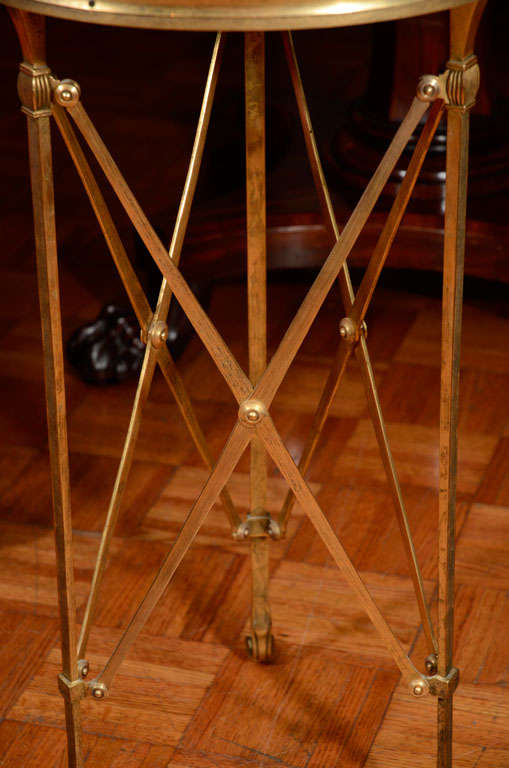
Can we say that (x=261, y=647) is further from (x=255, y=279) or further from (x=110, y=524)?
(x=255, y=279)

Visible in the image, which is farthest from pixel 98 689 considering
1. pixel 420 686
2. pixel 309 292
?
pixel 309 292

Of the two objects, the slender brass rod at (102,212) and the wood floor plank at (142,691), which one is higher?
the slender brass rod at (102,212)

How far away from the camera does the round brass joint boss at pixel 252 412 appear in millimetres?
795

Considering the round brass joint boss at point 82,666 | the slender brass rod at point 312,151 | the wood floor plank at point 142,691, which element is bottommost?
the round brass joint boss at point 82,666

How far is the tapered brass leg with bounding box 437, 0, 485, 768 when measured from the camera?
2.38 feet

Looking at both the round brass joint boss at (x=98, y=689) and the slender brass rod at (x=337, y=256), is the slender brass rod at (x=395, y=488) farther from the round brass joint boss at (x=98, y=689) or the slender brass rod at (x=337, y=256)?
the round brass joint boss at (x=98, y=689)

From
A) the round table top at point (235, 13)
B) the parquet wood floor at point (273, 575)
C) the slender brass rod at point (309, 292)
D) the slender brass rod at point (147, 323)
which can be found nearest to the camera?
the round table top at point (235, 13)

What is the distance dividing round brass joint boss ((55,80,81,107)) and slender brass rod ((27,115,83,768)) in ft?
0.05

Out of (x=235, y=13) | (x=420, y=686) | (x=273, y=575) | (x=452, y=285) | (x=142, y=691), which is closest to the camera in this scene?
(x=235, y=13)

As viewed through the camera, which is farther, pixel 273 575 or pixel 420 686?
pixel 273 575

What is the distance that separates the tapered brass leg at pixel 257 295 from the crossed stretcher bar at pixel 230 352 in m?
0.04

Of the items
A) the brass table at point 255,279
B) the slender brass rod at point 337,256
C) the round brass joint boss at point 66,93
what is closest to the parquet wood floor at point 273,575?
the brass table at point 255,279

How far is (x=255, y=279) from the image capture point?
901 mm

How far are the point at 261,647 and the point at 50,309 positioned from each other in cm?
43
